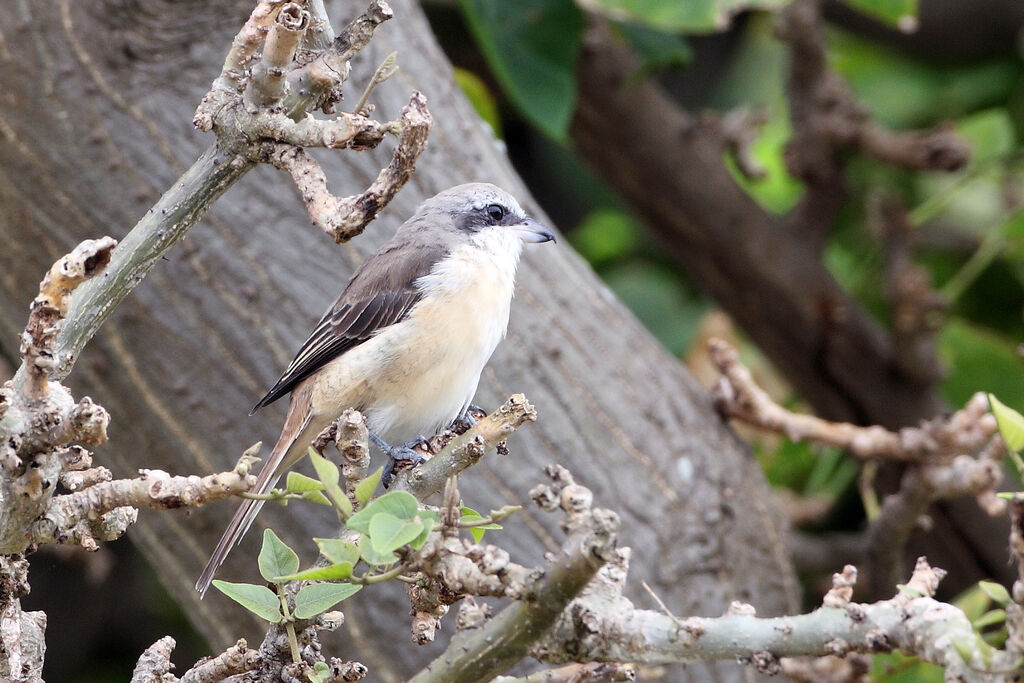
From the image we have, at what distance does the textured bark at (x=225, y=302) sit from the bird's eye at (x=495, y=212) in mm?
190

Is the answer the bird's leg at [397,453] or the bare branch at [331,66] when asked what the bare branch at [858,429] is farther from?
the bare branch at [331,66]

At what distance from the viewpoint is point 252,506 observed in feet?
7.72

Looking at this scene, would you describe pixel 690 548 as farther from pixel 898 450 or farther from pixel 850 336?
pixel 850 336

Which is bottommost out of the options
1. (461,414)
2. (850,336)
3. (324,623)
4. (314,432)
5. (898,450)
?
(850,336)

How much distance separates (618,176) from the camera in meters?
4.17

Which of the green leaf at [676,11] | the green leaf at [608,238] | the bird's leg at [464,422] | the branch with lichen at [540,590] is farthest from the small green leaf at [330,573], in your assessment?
Answer: the green leaf at [608,238]

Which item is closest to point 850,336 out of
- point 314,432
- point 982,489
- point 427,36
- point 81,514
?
point 982,489

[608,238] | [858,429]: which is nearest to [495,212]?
[858,429]

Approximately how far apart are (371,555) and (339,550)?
1.9 inches

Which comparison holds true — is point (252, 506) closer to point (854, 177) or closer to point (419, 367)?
point (419, 367)

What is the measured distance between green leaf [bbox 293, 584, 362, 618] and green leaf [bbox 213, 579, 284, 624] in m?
0.03

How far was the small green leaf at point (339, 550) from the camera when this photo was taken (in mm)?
1306

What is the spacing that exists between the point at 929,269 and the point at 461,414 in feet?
9.47

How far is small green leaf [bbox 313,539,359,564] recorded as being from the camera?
4.28 ft
